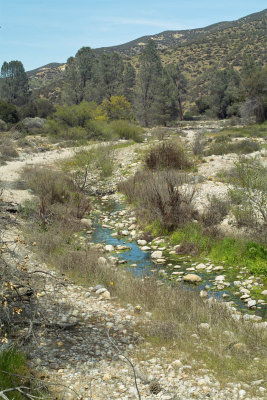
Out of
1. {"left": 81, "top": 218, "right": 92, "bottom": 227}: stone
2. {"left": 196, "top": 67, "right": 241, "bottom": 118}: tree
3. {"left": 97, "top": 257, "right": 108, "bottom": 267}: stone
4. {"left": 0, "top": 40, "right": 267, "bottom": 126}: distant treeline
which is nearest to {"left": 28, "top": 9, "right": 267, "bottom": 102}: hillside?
{"left": 196, "top": 67, "right": 241, "bottom": 118}: tree

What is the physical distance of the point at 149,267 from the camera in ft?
29.6

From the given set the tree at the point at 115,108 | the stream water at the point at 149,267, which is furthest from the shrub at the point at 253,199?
the tree at the point at 115,108

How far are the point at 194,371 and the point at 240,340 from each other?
2.72ft

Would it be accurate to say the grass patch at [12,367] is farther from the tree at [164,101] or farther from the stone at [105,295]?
the tree at [164,101]

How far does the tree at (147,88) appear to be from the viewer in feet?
130

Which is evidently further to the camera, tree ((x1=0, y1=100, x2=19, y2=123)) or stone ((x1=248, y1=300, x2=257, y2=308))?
tree ((x1=0, y1=100, x2=19, y2=123))

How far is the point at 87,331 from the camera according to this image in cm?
544

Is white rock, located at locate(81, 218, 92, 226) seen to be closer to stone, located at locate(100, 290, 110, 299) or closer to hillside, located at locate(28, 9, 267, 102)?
stone, located at locate(100, 290, 110, 299)

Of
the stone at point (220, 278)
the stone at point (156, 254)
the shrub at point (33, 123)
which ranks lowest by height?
the stone at point (220, 278)

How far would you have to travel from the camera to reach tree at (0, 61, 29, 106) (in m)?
56.9

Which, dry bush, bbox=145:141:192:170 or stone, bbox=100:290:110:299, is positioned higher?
dry bush, bbox=145:141:192:170

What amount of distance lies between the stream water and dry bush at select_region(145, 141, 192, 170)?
5548 mm

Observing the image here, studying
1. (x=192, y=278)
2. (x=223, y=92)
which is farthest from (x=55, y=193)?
(x=223, y=92)

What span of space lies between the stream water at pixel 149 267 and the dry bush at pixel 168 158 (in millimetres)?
5548
